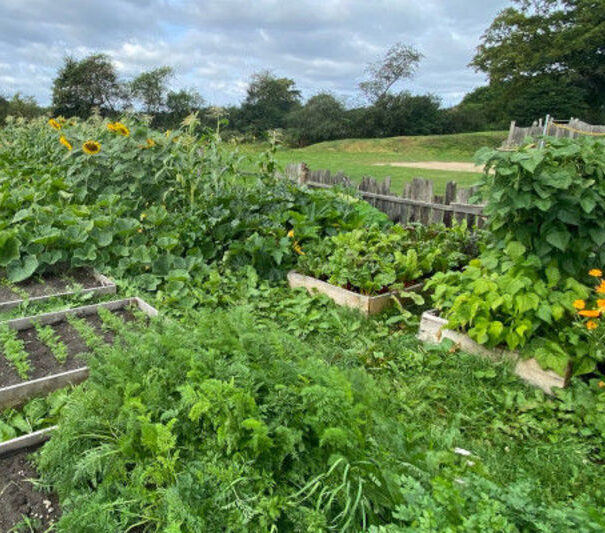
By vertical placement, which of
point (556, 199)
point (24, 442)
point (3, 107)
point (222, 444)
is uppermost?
point (3, 107)

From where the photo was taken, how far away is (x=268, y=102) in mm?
36438

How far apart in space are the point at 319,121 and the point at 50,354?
3140cm

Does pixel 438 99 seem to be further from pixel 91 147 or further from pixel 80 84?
pixel 91 147

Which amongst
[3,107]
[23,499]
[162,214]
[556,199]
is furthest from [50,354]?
Answer: [3,107]

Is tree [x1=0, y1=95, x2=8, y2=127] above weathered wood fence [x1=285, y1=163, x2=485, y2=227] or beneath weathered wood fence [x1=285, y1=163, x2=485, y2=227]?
above

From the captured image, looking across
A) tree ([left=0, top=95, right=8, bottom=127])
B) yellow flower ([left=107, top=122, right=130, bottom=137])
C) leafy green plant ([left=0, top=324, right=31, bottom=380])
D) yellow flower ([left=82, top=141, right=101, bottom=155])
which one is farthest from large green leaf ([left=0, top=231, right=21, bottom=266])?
tree ([left=0, top=95, right=8, bottom=127])

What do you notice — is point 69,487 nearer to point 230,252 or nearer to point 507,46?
point 230,252

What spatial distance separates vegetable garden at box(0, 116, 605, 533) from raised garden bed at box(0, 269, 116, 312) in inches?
1.8

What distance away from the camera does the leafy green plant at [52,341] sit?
3.02 m

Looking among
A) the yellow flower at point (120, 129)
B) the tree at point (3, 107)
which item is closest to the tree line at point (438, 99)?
the tree at point (3, 107)

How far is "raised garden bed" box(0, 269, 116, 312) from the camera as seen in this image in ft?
13.2

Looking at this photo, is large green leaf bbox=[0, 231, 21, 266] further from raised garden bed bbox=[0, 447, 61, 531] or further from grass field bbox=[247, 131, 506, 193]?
grass field bbox=[247, 131, 506, 193]

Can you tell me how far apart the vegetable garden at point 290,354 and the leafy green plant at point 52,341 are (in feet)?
0.07

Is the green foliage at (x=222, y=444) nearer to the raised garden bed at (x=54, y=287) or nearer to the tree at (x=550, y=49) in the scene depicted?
the raised garden bed at (x=54, y=287)
